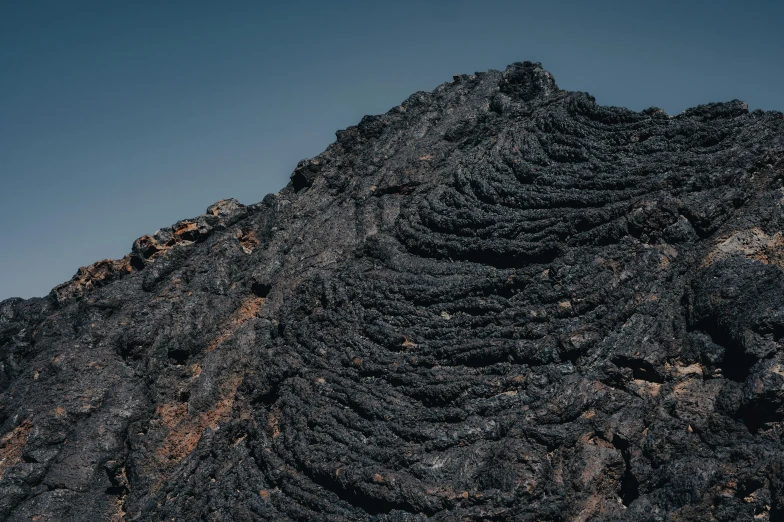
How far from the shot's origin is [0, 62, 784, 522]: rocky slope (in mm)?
8758

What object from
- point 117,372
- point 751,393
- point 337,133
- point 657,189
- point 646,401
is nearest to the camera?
point 751,393

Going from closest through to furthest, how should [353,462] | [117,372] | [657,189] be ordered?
1. [353,462]
2. [657,189]
3. [117,372]

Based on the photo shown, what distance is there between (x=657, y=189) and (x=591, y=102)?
3.31m

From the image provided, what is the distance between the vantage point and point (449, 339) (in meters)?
10.8

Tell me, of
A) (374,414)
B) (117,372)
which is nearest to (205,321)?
(117,372)

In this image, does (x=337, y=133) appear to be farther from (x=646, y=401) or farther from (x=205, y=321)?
(x=646, y=401)

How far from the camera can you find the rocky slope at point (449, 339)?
8.76 metres

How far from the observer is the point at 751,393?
8359mm

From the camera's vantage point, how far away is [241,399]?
12.0 m

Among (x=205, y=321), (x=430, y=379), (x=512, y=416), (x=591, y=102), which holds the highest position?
(x=591, y=102)

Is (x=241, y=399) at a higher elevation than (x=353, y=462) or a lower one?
higher

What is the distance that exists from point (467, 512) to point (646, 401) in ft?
9.35

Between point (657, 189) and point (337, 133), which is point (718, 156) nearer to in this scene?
point (657, 189)

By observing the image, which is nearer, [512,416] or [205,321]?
[512,416]
